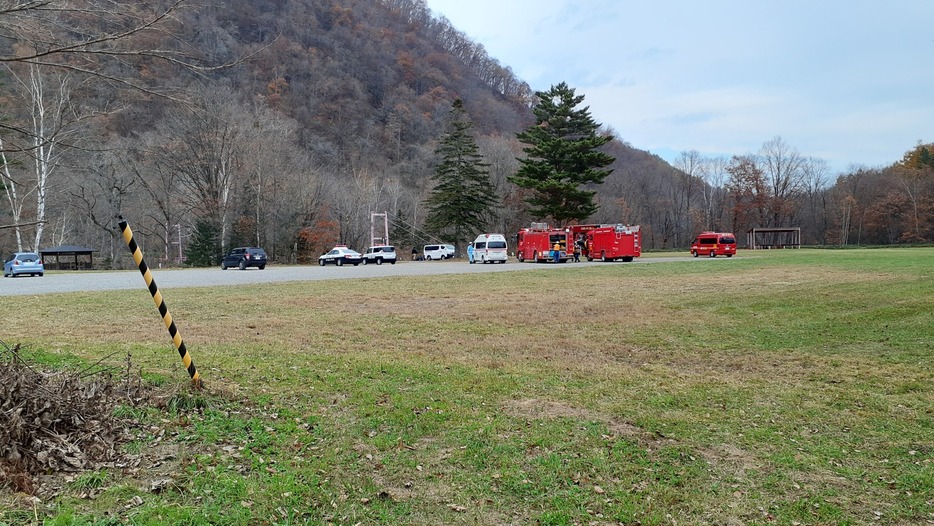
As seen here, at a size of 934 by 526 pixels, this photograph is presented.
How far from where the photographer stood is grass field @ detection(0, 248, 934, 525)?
3877mm

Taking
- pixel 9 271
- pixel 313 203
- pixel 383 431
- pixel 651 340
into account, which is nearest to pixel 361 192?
pixel 313 203

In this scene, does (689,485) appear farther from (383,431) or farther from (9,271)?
(9,271)

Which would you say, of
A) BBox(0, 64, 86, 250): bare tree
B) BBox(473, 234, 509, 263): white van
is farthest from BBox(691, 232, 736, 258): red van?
BBox(0, 64, 86, 250): bare tree

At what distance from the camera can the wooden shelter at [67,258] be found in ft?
167

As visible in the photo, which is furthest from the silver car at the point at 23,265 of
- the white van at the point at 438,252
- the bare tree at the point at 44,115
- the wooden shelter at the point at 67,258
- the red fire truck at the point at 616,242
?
the red fire truck at the point at 616,242

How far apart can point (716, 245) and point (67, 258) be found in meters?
59.5

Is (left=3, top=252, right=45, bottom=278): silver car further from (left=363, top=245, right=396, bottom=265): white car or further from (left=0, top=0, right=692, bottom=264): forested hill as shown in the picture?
(left=363, top=245, right=396, bottom=265): white car

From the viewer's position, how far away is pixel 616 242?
44469 mm

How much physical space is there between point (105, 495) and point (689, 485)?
402cm

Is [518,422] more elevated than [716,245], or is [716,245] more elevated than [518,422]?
[716,245]

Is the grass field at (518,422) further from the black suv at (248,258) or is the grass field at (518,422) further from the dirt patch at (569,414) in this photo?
the black suv at (248,258)

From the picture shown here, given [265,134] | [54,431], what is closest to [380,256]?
[265,134]

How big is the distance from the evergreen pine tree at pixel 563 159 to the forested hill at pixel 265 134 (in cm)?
1493

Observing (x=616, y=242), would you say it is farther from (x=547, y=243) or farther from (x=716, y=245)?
(x=716, y=245)
